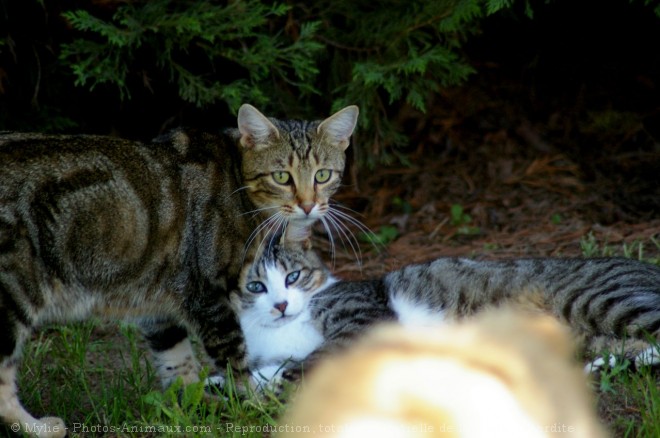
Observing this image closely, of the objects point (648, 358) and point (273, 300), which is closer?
point (648, 358)

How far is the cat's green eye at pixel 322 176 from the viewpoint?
4.55 m

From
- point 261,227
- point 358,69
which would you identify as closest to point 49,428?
point 261,227

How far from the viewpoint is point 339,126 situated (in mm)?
4691

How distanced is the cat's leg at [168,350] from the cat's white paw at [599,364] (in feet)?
6.17

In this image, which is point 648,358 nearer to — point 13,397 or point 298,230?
point 298,230

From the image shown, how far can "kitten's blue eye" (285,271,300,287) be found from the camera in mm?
4520

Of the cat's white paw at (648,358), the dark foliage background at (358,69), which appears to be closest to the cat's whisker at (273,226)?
the dark foliage background at (358,69)

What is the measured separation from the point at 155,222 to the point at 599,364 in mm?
2088

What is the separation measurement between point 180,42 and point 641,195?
140 inches

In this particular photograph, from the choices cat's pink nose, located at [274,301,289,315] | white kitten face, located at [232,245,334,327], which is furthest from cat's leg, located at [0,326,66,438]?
cat's pink nose, located at [274,301,289,315]

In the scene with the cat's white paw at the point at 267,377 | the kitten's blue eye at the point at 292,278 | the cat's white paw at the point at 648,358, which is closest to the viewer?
the cat's white paw at the point at 648,358

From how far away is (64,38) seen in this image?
560cm

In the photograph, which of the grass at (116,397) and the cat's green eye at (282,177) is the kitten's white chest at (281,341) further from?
the cat's green eye at (282,177)

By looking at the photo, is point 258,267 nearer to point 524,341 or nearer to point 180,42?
point 180,42
